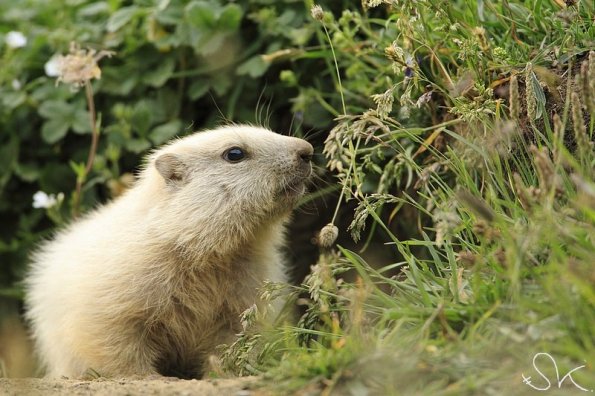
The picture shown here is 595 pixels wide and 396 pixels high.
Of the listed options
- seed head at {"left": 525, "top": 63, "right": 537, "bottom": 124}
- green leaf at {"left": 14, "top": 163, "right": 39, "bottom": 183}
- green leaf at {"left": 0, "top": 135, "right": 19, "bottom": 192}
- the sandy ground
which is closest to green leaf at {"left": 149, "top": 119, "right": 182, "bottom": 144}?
green leaf at {"left": 14, "top": 163, "right": 39, "bottom": 183}

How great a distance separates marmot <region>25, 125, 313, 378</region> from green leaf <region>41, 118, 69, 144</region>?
1.67 metres

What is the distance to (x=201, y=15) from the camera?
230 inches

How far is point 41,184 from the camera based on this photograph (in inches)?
259

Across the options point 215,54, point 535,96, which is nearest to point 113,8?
point 215,54

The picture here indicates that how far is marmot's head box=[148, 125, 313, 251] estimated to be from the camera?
14.9ft

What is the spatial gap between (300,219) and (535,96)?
2.93m

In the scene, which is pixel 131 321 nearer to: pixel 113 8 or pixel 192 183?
pixel 192 183

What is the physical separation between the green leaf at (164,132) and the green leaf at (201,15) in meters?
0.73

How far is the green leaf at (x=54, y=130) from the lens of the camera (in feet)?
20.7

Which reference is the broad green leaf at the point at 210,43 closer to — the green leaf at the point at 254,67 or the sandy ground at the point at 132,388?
the green leaf at the point at 254,67

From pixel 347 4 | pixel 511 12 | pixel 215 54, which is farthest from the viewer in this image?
pixel 215 54

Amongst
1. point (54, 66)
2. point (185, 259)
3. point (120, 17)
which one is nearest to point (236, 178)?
point (185, 259)

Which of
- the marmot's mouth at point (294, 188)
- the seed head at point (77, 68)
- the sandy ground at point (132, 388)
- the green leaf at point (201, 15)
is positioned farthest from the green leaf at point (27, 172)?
the sandy ground at point (132, 388)
